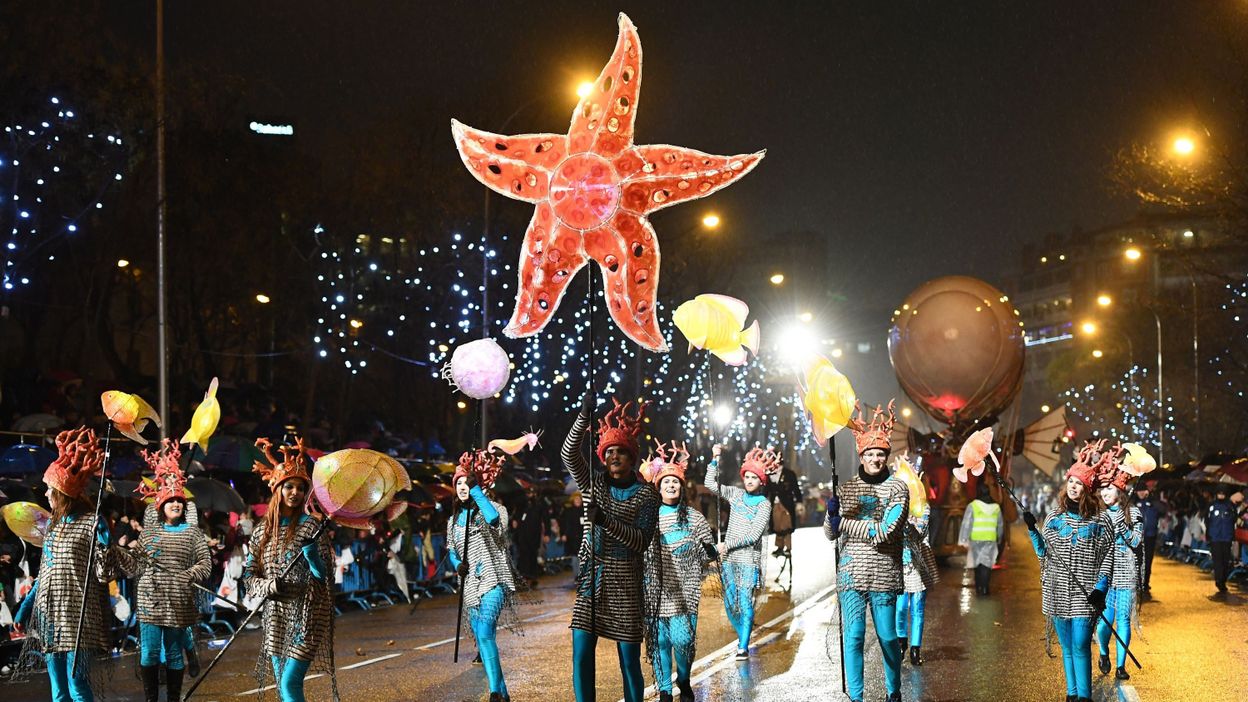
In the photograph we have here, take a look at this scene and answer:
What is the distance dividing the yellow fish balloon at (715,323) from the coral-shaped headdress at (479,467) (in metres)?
1.90

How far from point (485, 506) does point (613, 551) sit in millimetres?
2653

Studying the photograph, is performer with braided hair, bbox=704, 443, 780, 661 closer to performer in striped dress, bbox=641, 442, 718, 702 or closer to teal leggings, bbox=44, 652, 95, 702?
performer in striped dress, bbox=641, 442, 718, 702

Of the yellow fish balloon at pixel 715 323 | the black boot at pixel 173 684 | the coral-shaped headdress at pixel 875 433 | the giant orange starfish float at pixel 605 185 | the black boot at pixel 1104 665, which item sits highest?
the giant orange starfish float at pixel 605 185

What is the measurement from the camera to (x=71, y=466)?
1091cm

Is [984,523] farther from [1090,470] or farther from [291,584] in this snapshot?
[291,584]

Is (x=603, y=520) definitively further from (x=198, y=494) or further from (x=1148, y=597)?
(x=1148, y=597)

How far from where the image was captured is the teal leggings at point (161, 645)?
1162cm

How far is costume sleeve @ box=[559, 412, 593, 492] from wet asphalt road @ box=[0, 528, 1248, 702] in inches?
120

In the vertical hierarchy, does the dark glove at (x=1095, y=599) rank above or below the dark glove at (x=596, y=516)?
below

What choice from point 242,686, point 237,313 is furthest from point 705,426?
point 242,686

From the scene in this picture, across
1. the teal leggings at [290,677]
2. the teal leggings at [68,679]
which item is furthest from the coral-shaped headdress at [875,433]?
the teal leggings at [68,679]

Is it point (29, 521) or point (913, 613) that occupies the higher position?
point (29, 521)

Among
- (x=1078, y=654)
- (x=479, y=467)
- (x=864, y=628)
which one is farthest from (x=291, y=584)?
(x=1078, y=654)

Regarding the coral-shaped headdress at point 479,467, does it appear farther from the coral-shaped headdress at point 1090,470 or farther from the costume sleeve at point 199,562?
the coral-shaped headdress at point 1090,470
